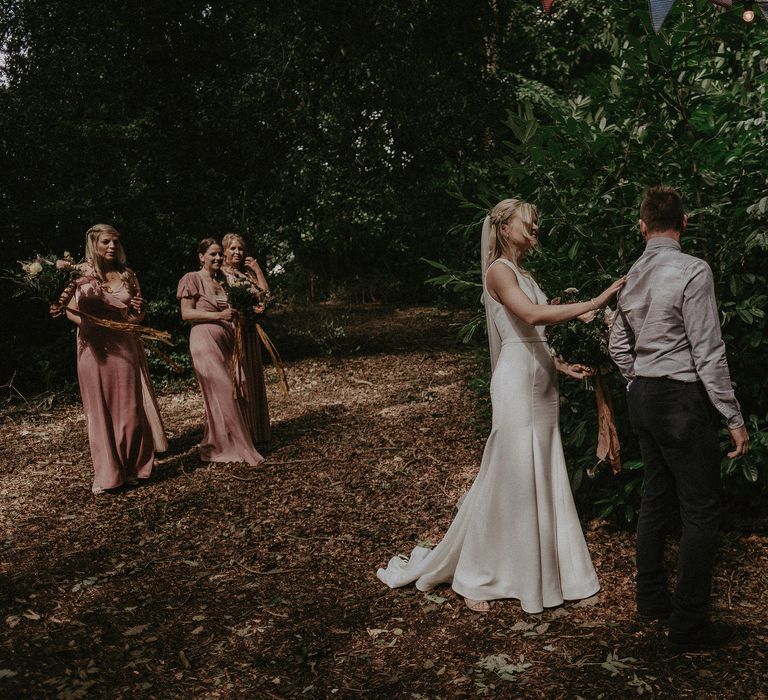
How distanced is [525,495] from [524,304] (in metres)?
1.08

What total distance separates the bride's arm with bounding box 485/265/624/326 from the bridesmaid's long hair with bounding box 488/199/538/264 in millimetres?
145

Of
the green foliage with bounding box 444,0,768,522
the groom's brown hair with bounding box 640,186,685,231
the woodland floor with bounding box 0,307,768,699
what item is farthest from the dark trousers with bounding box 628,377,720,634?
the green foliage with bounding box 444,0,768,522

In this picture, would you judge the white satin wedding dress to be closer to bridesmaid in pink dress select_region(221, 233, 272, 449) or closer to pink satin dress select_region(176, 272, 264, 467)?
pink satin dress select_region(176, 272, 264, 467)

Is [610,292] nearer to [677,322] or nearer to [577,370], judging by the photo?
[677,322]

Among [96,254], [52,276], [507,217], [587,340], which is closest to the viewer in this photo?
[587,340]

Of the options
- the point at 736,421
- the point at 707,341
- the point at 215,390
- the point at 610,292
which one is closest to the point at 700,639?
the point at 736,421

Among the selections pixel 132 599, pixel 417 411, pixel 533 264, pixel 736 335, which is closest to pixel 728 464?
pixel 736 335

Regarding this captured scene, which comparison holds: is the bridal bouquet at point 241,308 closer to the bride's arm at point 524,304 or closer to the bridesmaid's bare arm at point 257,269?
the bridesmaid's bare arm at point 257,269

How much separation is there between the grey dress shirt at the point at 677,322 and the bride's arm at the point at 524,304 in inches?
8.0

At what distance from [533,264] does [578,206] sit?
1.65ft

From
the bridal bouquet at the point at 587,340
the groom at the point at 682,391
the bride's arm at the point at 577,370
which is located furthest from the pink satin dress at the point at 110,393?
the groom at the point at 682,391

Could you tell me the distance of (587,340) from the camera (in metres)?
4.09

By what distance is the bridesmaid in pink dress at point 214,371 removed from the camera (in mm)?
7977

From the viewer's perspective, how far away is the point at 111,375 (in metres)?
7.43
